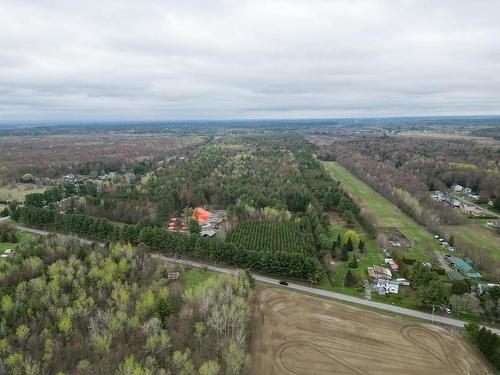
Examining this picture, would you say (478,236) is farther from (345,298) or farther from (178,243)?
(178,243)

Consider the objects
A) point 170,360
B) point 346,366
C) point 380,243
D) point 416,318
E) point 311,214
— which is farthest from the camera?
point 311,214

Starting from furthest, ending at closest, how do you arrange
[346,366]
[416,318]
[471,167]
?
[471,167]
[416,318]
[346,366]

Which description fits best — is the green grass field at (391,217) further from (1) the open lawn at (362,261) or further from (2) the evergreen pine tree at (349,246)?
(2) the evergreen pine tree at (349,246)

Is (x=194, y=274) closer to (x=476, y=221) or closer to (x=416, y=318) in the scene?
(x=416, y=318)

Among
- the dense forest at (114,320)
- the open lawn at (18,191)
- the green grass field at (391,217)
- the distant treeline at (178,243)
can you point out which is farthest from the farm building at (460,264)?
the open lawn at (18,191)

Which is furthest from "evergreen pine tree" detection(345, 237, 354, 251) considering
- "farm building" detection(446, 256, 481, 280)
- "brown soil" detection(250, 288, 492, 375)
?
"brown soil" detection(250, 288, 492, 375)

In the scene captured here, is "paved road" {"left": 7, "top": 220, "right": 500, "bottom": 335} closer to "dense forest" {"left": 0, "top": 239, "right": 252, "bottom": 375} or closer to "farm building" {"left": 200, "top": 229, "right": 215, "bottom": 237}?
"dense forest" {"left": 0, "top": 239, "right": 252, "bottom": 375}

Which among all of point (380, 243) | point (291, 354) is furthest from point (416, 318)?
point (380, 243)
